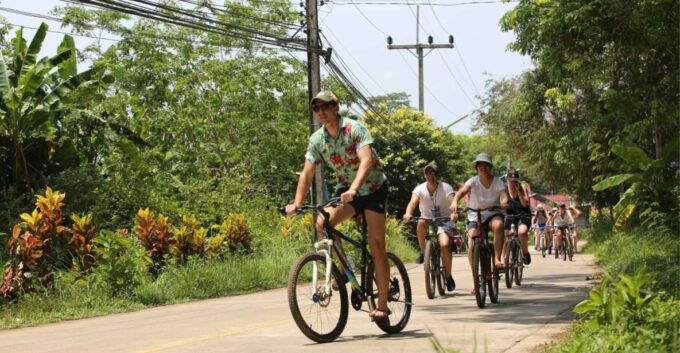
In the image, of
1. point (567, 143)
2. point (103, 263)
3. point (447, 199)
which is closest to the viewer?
point (447, 199)

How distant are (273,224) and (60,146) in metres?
6.65

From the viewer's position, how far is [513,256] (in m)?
15.3

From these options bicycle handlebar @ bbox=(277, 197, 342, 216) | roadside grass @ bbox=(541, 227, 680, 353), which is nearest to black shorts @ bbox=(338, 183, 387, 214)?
bicycle handlebar @ bbox=(277, 197, 342, 216)

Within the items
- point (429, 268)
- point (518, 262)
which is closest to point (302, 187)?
point (429, 268)

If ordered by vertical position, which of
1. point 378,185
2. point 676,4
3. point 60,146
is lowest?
point 378,185

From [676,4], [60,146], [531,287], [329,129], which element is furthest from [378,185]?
[60,146]

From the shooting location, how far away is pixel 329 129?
8531mm

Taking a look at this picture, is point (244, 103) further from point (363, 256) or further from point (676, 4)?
point (363, 256)

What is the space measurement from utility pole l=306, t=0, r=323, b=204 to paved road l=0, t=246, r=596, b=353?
34.3 feet

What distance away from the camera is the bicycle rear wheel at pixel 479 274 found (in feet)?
37.2

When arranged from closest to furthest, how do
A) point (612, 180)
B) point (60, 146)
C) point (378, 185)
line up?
point (378, 185)
point (612, 180)
point (60, 146)

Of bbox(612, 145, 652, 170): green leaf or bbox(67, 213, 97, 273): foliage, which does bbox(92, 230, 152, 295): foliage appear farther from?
bbox(612, 145, 652, 170): green leaf

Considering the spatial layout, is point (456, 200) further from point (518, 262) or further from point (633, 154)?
point (518, 262)

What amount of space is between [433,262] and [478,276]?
194 cm
